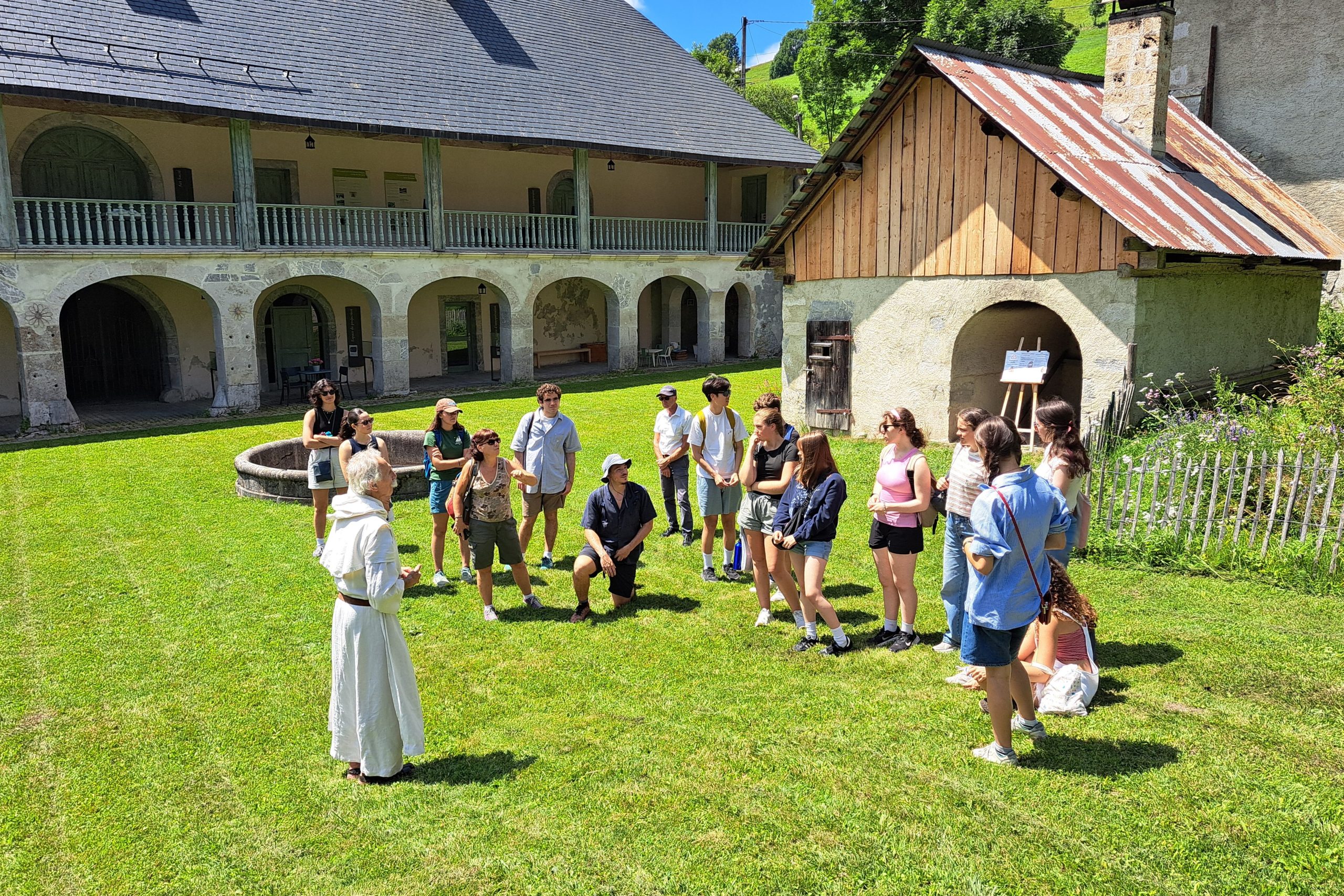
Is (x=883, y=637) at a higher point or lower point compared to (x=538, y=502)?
lower

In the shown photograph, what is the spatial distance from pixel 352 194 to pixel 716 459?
15.8 m

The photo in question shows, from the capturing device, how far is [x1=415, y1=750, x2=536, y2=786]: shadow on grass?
463 cm

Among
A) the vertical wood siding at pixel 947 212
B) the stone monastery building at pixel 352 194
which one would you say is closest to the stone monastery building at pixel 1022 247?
the vertical wood siding at pixel 947 212

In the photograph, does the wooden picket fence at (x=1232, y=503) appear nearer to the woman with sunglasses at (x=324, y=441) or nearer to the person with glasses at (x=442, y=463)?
the person with glasses at (x=442, y=463)

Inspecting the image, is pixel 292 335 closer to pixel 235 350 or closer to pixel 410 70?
pixel 235 350

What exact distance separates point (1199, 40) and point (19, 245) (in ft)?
69.5

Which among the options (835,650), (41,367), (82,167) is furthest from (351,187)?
(835,650)

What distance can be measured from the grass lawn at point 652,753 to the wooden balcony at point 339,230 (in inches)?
400

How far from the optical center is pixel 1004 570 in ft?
13.9

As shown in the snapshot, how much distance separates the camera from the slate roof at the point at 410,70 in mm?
15102

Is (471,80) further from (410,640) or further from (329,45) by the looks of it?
(410,640)

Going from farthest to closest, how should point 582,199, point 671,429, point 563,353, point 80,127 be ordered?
point 563,353 < point 582,199 < point 80,127 < point 671,429

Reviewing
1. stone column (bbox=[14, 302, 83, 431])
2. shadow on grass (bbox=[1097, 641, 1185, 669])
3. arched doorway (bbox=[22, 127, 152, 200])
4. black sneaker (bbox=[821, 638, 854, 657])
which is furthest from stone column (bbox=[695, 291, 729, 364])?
Result: shadow on grass (bbox=[1097, 641, 1185, 669])

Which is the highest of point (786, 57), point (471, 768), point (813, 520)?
point (786, 57)
